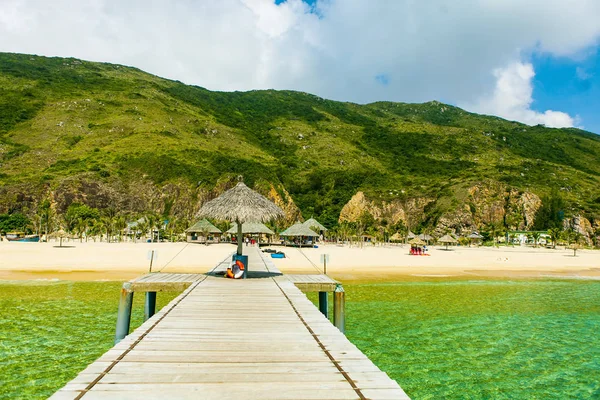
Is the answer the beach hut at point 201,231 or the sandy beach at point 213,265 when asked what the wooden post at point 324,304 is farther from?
the beach hut at point 201,231

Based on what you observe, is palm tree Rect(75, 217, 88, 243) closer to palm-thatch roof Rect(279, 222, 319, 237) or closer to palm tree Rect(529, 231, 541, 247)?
palm-thatch roof Rect(279, 222, 319, 237)

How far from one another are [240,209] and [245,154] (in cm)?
7975

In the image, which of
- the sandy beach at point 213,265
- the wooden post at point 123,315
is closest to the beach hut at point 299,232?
the sandy beach at point 213,265

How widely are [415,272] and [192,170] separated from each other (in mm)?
53711

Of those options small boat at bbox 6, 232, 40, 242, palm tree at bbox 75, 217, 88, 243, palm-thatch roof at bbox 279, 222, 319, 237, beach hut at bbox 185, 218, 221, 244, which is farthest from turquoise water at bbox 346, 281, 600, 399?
small boat at bbox 6, 232, 40, 242

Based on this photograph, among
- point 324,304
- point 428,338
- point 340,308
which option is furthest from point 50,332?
point 428,338

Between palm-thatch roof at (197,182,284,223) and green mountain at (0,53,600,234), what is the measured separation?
188 feet

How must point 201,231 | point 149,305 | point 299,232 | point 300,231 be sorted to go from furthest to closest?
1. point 201,231
2. point 300,231
3. point 299,232
4. point 149,305

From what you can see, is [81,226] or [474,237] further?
[474,237]

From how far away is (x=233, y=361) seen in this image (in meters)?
3.90

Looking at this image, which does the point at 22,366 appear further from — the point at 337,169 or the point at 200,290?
the point at 337,169

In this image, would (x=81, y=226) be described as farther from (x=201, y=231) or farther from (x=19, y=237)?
(x=201, y=231)

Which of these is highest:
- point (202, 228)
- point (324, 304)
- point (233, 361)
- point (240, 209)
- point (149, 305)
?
point (202, 228)

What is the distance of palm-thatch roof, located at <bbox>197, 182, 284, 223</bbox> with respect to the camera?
11.5 metres
